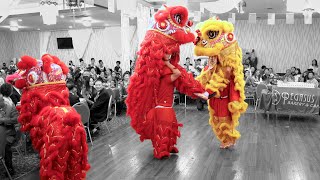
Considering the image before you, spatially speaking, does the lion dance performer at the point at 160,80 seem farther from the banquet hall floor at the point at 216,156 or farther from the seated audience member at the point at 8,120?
the seated audience member at the point at 8,120

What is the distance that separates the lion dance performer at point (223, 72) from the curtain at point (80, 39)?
Result: 1340 cm

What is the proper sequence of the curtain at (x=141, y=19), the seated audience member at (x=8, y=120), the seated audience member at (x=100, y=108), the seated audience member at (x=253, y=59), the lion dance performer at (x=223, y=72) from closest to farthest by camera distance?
the seated audience member at (x=8, y=120)
the lion dance performer at (x=223, y=72)
the seated audience member at (x=100, y=108)
the curtain at (x=141, y=19)
the seated audience member at (x=253, y=59)

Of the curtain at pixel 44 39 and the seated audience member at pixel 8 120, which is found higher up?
the curtain at pixel 44 39

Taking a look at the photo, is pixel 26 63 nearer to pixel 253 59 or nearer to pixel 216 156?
pixel 216 156

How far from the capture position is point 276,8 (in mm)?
10695

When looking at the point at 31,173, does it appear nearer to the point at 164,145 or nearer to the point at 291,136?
the point at 164,145

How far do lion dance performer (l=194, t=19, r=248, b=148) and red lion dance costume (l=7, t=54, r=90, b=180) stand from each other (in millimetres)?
2095

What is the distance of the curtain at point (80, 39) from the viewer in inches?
679

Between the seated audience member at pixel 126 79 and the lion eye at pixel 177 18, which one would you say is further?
the seated audience member at pixel 126 79

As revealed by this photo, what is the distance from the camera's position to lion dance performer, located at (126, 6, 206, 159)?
4.15m

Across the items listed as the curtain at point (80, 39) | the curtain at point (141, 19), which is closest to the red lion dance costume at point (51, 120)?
the curtain at point (141, 19)

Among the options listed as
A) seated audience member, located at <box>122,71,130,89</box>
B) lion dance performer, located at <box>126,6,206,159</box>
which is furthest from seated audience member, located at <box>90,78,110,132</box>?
seated audience member, located at <box>122,71,130,89</box>

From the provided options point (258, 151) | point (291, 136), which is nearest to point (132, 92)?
point (258, 151)

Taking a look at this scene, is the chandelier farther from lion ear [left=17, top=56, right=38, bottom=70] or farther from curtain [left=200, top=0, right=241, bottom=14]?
lion ear [left=17, top=56, right=38, bottom=70]
